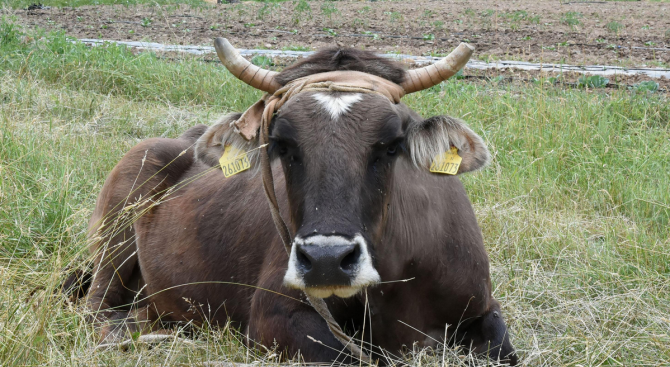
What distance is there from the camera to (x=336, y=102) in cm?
308

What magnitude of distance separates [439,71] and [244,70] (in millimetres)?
1000

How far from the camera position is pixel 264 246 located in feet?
13.7

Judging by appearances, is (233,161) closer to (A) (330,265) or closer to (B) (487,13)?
(A) (330,265)

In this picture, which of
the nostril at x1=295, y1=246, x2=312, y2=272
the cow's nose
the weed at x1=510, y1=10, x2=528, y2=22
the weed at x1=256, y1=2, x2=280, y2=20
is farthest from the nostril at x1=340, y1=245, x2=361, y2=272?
the weed at x1=256, y1=2, x2=280, y2=20

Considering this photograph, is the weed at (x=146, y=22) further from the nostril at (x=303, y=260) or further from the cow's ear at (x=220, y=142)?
the nostril at (x=303, y=260)

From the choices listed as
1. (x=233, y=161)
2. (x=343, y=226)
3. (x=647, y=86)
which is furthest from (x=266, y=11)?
(x=343, y=226)

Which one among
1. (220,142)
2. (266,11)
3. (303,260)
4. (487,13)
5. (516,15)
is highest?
(220,142)

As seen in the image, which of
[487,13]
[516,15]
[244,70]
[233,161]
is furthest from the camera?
[487,13]

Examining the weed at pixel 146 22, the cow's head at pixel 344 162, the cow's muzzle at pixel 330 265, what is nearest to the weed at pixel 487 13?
the weed at pixel 146 22

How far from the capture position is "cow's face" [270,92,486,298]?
274 centimetres

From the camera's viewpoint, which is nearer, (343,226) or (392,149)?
(343,226)

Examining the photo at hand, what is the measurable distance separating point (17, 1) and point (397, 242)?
2405 cm

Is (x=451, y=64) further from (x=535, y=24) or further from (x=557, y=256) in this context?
(x=535, y=24)

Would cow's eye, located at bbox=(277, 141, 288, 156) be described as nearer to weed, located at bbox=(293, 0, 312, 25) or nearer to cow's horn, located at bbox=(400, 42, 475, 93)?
cow's horn, located at bbox=(400, 42, 475, 93)
